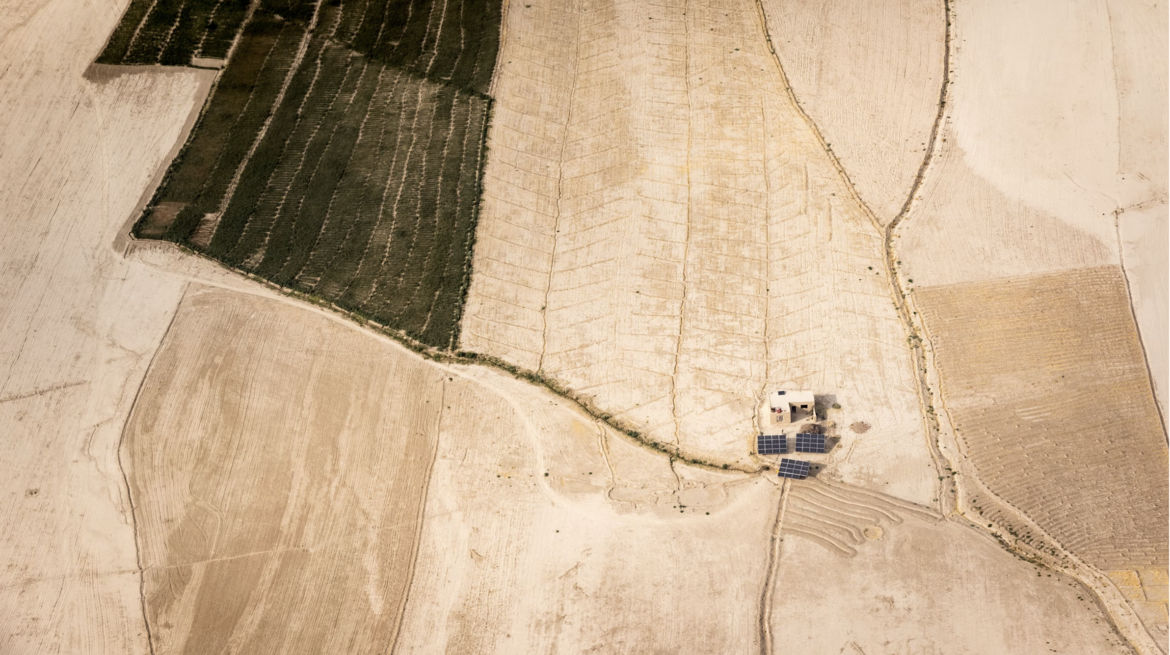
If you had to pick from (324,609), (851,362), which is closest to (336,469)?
(324,609)

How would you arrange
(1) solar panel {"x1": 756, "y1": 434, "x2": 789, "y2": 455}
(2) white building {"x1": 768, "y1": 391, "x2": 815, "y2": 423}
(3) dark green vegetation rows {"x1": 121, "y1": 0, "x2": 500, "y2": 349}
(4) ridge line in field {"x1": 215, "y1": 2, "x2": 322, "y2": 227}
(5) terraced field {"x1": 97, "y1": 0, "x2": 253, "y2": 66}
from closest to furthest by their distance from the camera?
(1) solar panel {"x1": 756, "y1": 434, "x2": 789, "y2": 455} → (2) white building {"x1": 768, "y1": 391, "x2": 815, "y2": 423} → (3) dark green vegetation rows {"x1": 121, "y1": 0, "x2": 500, "y2": 349} → (4) ridge line in field {"x1": 215, "y1": 2, "x2": 322, "y2": 227} → (5) terraced field {"x1": 97, "y1": 0, "x2": 253, "y2": 66}

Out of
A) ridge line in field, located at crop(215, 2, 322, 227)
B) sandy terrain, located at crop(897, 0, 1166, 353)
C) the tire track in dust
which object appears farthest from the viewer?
ridge line in field, located at crop(215, 2, 322, 227)

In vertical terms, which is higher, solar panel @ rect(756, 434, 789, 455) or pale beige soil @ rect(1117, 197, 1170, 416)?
pale beige soil @ rect(1117, 197, 1170, 416)

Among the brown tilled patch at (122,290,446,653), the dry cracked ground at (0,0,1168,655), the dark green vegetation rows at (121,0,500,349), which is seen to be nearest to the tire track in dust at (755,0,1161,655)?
the dry cracked ground at (0,0,1168,655)

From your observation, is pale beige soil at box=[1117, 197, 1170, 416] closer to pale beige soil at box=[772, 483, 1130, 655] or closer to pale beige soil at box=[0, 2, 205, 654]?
pale beige soil at box=[772, 483, 1130, 655]

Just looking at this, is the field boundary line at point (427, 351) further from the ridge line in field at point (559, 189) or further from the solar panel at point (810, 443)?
the ridge line in field at point (559, 189)

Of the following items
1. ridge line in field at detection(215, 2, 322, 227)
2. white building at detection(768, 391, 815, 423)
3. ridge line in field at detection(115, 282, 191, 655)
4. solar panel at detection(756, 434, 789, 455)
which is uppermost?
ridge line in field at detection(215, 2, 322, 227)

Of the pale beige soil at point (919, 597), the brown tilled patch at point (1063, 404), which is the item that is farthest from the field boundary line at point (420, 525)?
the brown tilled patch at point (1063, 404)
